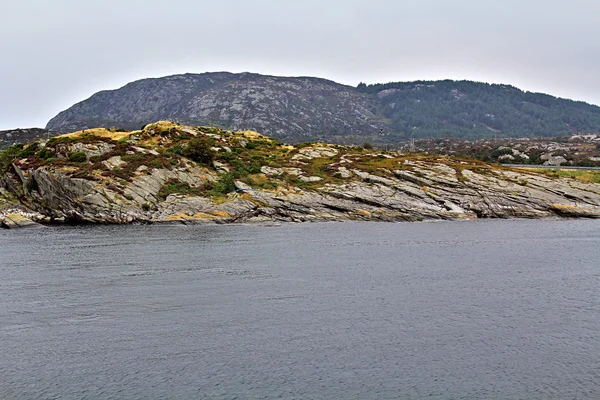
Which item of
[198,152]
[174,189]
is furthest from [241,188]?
[198,152]

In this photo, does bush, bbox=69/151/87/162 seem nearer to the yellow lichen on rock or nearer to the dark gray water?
the yellow lichen on rock

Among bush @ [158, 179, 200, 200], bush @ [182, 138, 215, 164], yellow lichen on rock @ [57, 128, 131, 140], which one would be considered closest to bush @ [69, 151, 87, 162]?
bush @ [158, 179, 200, 200]

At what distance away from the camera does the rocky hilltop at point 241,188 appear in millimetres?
86625

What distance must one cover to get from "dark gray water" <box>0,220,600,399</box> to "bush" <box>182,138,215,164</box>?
1714 inches

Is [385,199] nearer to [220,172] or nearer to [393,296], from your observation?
[220,172]

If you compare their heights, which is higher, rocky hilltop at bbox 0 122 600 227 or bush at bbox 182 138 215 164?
bush at bbox 182 138 215 164

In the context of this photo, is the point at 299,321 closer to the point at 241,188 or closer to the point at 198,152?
the point at 241,188

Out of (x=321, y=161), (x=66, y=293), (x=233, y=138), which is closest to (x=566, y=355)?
(x=66, y=293)

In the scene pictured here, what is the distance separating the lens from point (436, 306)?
1480 inches

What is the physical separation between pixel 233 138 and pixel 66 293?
86.8 metres

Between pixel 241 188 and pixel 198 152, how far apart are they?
15737 millimetres

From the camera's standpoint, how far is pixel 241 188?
93125mm

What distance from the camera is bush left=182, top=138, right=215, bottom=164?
10388cm

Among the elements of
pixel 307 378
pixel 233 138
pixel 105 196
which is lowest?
pixel 307 378
